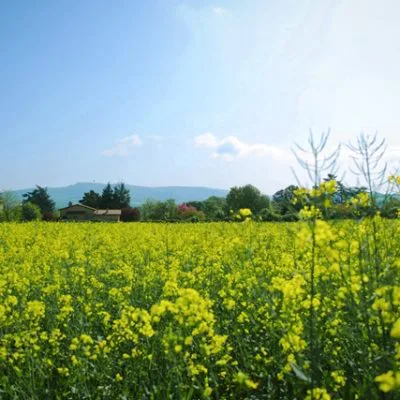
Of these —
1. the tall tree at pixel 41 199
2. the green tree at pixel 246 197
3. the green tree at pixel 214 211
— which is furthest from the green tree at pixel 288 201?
the tall tree at pixel 41 199

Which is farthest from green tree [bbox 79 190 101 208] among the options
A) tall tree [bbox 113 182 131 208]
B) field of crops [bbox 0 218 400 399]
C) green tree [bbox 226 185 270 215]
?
field of crops [bbox 0 218 400 399]

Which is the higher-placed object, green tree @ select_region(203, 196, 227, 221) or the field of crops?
green tree @ select_region(203, 196, 227, 221)

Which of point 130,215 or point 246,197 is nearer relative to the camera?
point 130,215

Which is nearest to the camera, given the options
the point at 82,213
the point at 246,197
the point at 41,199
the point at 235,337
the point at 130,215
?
the point at 235,337

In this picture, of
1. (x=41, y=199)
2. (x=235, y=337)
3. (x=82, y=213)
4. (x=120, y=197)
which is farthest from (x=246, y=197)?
(x=235, y=337)

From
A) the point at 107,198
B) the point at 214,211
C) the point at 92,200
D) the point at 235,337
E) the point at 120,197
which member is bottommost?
the point at 235,337

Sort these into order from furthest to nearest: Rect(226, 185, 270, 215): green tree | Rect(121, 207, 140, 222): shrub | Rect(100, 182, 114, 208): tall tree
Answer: Rect(100, 182, 114, 208): tall tree → Rect(226, 185, 270, 215): green tree → Rect(121, 207, 140, 222): shrub

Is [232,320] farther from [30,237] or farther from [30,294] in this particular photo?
[30,237]

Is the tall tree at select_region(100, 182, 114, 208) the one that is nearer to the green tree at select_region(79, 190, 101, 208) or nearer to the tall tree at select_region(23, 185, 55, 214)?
the green tree at select_region(79, 190, 101, 208)

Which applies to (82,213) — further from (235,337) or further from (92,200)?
(235,337)

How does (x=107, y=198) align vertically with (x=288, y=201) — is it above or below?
above

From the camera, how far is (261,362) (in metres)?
4.55

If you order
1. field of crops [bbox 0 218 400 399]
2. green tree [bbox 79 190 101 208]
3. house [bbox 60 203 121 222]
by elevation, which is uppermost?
green tree [bbox 79 190 101 208]

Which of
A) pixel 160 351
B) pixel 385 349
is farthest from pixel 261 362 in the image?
pixel 385 349
